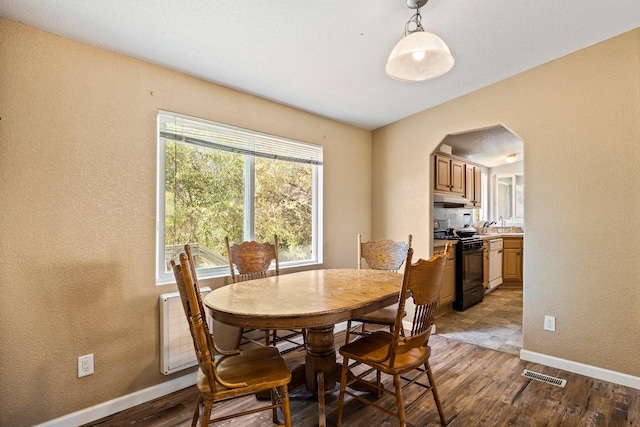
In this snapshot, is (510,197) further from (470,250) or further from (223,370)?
(223,370)

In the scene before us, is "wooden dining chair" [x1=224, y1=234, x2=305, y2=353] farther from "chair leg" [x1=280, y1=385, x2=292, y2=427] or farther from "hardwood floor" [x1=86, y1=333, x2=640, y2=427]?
"chair leg" [x1=280, y1=385, x2=292, y2=427]

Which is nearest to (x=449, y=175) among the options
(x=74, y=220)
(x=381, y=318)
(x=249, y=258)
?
(x=381, y=318)

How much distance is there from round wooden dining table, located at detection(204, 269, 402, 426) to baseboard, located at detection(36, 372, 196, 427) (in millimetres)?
831

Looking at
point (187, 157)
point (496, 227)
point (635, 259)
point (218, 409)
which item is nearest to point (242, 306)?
point (218, 409)

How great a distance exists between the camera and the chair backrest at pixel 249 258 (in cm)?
245

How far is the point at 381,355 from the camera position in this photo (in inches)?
67.7

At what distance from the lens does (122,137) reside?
2.07m

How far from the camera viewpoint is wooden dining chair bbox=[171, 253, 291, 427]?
4.18 ft

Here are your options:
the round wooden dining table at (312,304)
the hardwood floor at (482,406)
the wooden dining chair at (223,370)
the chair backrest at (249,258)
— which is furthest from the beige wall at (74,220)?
the wooden dining chair at (223,370)

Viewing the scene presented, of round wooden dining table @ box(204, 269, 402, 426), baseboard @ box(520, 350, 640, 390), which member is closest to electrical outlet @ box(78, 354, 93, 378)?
round wooden dining table @ box(204, 269, 402, 426)

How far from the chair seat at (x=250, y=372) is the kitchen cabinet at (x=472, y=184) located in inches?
156

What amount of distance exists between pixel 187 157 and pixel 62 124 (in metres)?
0.76

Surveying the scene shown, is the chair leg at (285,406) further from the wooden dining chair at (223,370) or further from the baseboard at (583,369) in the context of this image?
the baseboard at (583,369)

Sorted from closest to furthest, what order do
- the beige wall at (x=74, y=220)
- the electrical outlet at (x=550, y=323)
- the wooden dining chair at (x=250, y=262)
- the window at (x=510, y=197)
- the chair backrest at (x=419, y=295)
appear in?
the chair backrest at (x=419, y=295) < the beige wall at (x=74, y=220) < the wooden dining chair at (x=250, y=262) < the electrical outlet at (x=550, y=323) < the window at (x=510, y=197)
